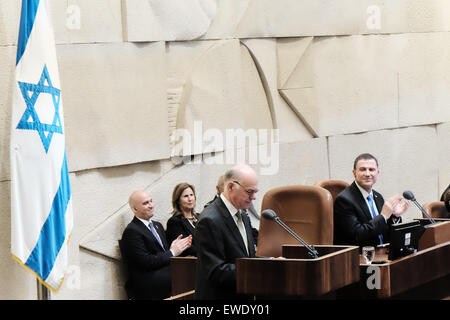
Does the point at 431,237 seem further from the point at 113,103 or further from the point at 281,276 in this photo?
the point at 113,103

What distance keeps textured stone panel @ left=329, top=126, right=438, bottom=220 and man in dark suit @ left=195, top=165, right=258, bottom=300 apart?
4705mm

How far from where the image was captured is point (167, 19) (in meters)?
7.29

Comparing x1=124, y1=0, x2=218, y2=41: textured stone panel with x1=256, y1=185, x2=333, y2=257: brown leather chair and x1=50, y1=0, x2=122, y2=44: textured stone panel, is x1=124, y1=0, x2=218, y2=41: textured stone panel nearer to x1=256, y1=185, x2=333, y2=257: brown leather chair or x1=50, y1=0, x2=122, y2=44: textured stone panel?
x1=50, y1=0, x2=122, y2=44: textured stone panel

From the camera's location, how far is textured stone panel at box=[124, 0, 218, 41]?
697 cm

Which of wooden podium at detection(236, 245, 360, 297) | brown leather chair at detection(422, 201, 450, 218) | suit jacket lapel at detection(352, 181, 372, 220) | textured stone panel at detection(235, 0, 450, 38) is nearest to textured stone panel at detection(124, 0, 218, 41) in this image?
textured stone panel at detection(235, 0, 450, 38)

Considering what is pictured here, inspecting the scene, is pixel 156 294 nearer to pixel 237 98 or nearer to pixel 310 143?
pixel 237 98

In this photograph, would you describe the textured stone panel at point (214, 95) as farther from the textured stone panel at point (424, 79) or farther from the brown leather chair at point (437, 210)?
the textured stone panel at point (424, 79)

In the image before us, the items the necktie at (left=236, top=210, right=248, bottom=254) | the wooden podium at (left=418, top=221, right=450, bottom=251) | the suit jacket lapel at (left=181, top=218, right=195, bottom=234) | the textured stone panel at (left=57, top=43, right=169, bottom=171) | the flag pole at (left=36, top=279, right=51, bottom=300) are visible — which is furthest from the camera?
the suit jacket lapel at (left=181, top=218, right=195, bottom=234)

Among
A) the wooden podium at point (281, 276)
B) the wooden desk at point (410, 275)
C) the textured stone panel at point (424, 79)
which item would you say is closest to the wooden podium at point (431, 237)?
the wooden desk at point (410, 275)

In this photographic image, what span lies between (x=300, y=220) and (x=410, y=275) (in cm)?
92

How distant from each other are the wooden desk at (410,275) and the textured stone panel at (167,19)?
2620 millimetres

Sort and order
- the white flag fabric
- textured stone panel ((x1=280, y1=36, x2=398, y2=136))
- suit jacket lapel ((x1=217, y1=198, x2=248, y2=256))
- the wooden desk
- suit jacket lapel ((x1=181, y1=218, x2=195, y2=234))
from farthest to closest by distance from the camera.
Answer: textured stone panel ((x1=280, y1=36, x2=398, y2=136)) < suit jacket lapel ((x1=181, y1=218, x2=195, y2=234)) < the white flag fabric < the wooden desk < suit jacket lapel ((x1=217, y1=198, x2=248, y2=256))

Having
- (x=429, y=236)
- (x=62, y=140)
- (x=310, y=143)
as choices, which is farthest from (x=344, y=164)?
(x=62, y=140)

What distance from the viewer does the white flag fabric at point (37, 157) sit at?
18.4 ft
